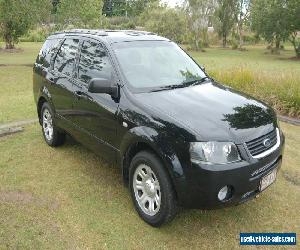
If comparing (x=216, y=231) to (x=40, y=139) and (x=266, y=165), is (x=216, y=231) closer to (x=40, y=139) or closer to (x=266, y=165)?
(x=266, y=165)

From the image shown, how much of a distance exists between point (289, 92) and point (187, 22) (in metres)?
27.1

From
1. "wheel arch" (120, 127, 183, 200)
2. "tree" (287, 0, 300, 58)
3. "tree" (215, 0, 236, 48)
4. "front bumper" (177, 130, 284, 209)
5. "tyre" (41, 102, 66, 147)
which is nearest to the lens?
"front bumper" (177, 130, 284, 209)

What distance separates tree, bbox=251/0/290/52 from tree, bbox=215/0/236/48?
687cm

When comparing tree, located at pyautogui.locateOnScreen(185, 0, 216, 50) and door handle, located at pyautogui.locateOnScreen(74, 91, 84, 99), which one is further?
tree, located at pyautogui.locateOnScreen(185, 0, 216, 50)

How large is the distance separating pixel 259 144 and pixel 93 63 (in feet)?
7.97

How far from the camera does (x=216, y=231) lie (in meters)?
3.98

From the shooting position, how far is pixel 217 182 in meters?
3.37

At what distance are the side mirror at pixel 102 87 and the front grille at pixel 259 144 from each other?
1.63 m

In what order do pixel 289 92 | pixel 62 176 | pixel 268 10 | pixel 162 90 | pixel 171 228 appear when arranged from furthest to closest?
pixel 268 10, pixel 289 92, pixel 62 176, pixel 162 90, pixel 171 228

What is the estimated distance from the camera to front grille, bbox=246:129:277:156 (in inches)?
143

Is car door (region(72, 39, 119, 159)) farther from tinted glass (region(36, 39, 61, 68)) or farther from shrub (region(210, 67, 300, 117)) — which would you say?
shrub (region(210, 67, 300, 117))

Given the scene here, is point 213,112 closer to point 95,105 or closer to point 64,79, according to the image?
point 95,105

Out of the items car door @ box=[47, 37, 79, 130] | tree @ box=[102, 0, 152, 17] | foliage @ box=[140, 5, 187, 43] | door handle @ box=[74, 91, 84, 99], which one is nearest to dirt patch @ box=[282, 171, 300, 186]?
door handle @ box=[74, 91, 84, 99]

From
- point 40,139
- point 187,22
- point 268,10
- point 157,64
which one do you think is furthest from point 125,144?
point 187,22
